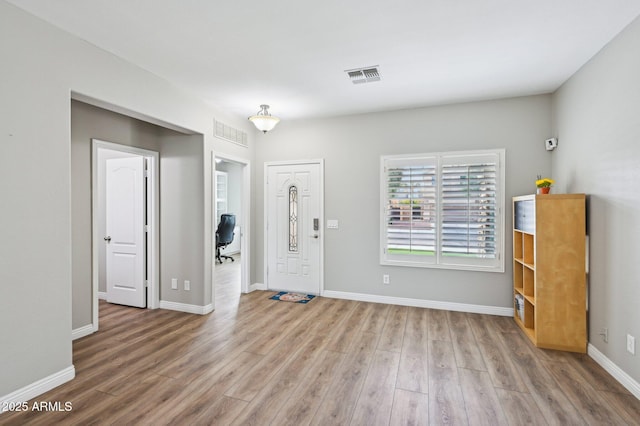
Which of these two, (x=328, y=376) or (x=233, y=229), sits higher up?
(x=233, y=229)

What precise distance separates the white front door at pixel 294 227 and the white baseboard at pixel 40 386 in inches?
116

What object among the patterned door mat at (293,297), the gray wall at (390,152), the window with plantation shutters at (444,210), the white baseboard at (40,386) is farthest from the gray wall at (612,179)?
the white baseboard at (40,386)

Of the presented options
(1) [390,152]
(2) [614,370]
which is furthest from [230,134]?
(2) [614,370]

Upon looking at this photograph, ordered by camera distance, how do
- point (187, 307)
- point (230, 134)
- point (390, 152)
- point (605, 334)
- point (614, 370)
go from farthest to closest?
point (230, 134) < point (390, 152) < point (187, 307) < point (605, 334) < point (614, 370)

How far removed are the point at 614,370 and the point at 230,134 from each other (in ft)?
16.0

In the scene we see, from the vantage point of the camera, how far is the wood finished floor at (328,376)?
2105 millimetres

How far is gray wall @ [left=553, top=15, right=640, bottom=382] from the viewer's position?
2.40 meters

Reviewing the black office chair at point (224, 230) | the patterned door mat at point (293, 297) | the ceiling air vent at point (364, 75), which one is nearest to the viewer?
the ceiling air vent at point (364, 75)

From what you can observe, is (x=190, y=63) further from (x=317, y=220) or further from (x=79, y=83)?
(x=317, y=220)

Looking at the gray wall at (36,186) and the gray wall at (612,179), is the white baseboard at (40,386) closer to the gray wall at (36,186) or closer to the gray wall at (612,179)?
the gray wall at (36,186)

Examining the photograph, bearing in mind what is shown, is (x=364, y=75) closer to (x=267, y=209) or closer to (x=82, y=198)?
(x=267, y=209)

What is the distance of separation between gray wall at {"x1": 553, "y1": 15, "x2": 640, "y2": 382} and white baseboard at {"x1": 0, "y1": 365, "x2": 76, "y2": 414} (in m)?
4.33

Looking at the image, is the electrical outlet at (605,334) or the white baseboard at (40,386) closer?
the white baseboard at (40,386)

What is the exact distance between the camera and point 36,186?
2.34 metres
